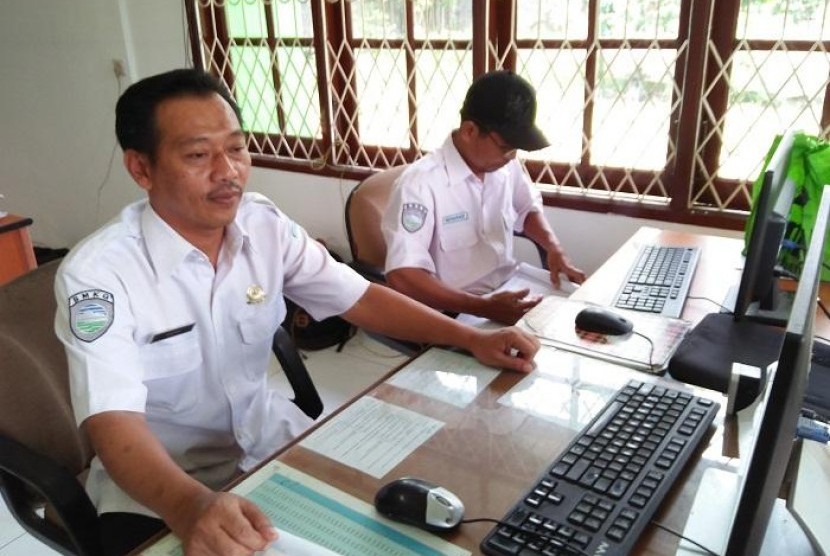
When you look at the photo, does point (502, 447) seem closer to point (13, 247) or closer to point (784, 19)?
point (784, 19)

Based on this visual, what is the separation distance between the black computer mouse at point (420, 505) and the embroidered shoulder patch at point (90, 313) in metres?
0.51

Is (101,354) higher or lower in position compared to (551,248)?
higher

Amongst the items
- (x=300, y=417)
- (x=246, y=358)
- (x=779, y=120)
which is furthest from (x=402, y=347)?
(x=779, y=120)

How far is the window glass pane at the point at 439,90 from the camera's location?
2.66m

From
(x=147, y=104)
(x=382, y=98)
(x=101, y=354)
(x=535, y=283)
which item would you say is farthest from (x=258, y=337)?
(x=382, y=98)

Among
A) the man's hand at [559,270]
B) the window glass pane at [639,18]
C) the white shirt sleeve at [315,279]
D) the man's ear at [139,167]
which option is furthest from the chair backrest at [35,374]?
the window glass pane at [639,18]

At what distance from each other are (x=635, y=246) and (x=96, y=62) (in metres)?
3.10

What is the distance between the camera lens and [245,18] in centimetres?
320

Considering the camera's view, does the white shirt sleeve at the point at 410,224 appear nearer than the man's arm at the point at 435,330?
No

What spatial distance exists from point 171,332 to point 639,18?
190cm

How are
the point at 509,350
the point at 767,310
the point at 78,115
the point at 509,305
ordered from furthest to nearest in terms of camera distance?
the point at 78,115 < the point at 509,305 < the point at 767,310 < the point at 509,350

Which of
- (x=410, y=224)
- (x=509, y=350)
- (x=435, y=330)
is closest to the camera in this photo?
(x=509, y=350)

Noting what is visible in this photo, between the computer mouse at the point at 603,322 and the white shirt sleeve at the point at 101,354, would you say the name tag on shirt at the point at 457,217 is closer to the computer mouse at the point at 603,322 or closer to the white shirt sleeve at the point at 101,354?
the computer mouse at the point at 603,322

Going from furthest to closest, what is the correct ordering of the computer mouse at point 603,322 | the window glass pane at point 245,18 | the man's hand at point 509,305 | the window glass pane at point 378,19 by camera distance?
the window glass pane at point 245,18
the window glass pane at point 378,19
the man's hand at point 509,305
the computer mouse at point 603,322
